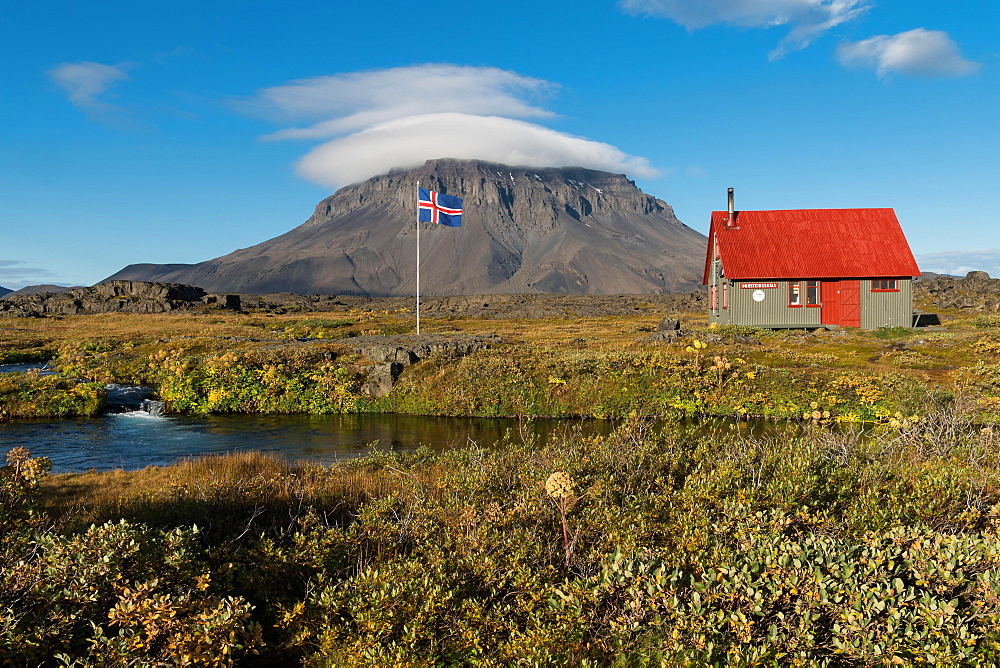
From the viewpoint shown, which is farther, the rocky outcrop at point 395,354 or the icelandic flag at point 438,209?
the icelandic flag at point 438,209

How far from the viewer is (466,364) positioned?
82.0 feet

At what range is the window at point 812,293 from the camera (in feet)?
142

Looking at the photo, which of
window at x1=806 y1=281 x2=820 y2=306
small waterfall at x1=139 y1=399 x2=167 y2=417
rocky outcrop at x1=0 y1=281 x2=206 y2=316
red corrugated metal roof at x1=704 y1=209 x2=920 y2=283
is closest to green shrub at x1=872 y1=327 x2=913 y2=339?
red corrugated metal roof at x1=704 y1=209 x2=920 y2=283

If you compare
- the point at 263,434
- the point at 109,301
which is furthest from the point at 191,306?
the point at 263,434

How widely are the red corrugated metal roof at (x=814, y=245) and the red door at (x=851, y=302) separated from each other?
825 mm

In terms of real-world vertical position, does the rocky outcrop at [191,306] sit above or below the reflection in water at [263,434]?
above

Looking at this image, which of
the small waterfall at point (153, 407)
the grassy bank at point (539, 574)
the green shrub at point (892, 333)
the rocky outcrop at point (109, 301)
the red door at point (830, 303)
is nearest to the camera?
the grassy bank at point (539, 574)

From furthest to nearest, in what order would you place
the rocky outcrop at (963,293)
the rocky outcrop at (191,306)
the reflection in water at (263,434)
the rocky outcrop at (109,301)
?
the rocky outcrop at (191,306) < the rocky outcrop at (109,301) < the rocky outcrop at (963,293) < the reflection in water at (263,434)

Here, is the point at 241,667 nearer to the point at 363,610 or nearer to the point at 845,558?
the point at 363,610

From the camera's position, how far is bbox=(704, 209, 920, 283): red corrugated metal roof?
42875 mm

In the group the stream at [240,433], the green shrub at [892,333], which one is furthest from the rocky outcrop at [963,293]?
the stream at [240,433]

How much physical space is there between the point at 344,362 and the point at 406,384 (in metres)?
3.96

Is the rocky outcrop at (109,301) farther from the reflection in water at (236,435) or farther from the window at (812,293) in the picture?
the window at (812,293)

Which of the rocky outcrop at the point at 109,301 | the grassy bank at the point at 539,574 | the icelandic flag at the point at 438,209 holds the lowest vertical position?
the grassy bank at the point at 539,574
